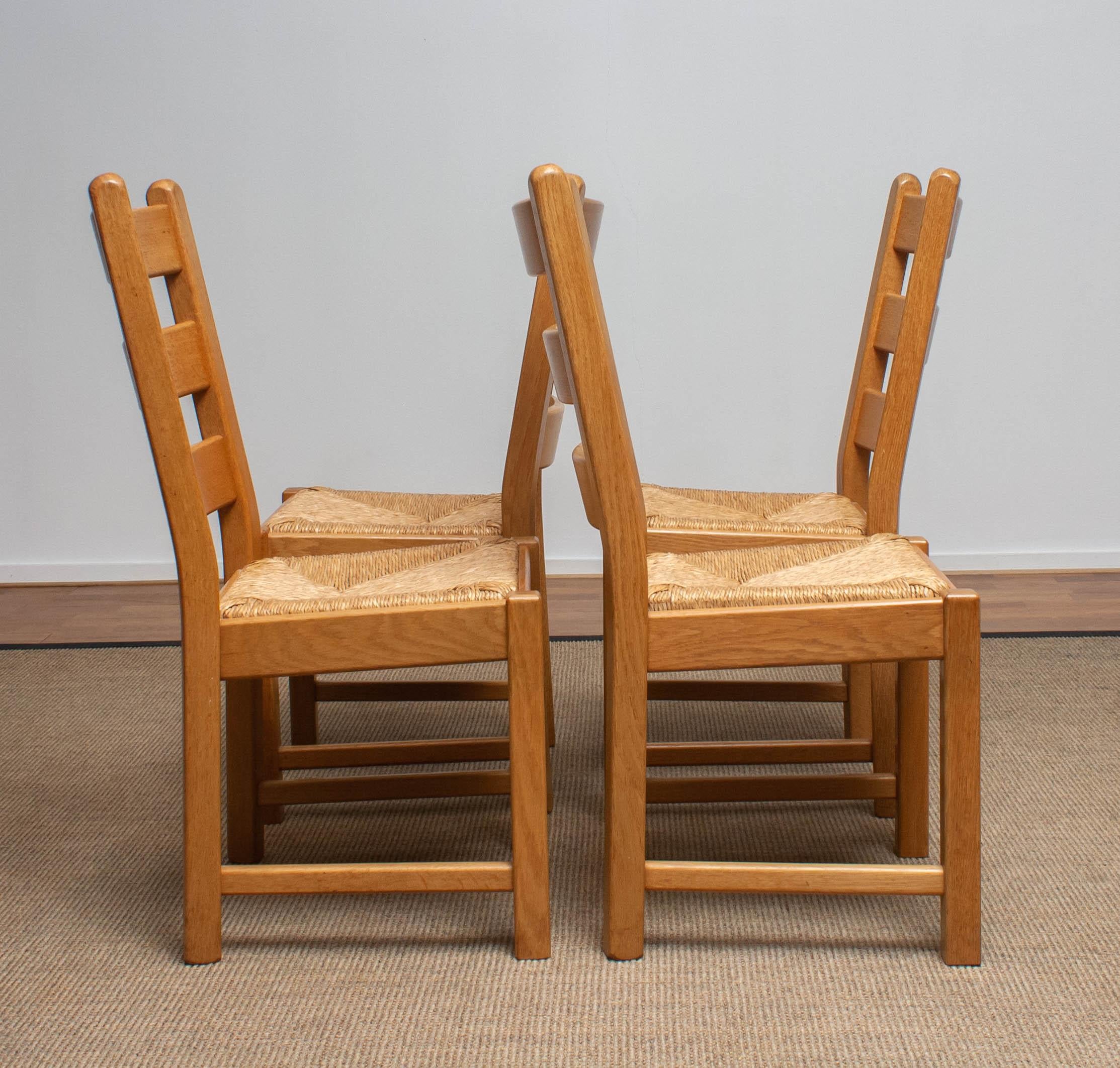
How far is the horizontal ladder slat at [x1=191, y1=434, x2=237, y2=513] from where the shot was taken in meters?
1.41

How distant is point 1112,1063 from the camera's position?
3.78 ft

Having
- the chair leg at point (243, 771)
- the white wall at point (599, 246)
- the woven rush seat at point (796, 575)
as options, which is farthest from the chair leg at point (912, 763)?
the white wall at point (599, 246)

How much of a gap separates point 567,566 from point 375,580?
5.37ft

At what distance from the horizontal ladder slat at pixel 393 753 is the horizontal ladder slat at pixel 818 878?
480mm

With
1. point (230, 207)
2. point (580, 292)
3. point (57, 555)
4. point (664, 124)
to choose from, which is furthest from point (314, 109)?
point (580, 292)

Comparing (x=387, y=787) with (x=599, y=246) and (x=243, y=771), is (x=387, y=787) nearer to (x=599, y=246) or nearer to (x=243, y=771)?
(x=243, y=771)

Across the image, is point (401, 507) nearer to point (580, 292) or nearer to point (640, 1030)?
point (580, 292)

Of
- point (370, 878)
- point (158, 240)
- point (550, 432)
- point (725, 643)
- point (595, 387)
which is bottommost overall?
point (370, 878)

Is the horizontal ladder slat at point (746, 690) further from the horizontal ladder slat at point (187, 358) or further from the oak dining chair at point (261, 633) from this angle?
the horizontal ladder slat at point (187, 358)

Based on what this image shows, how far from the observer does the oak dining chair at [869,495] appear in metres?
1.58

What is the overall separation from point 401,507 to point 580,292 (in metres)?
0.76

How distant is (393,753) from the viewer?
1.72 metres

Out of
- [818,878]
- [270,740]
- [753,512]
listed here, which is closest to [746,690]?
[753,512]

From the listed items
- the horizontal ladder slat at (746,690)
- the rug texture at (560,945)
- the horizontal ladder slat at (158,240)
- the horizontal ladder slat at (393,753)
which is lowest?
the rug texture at (560,945)
